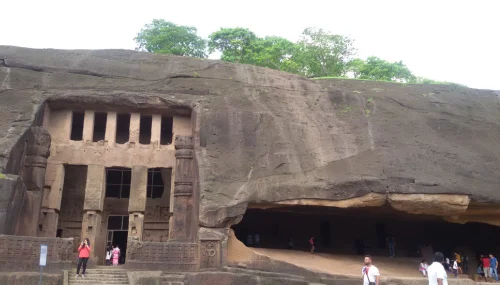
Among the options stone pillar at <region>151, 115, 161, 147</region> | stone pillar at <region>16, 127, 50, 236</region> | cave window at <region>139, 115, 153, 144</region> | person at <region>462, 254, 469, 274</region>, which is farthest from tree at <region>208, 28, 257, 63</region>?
person at <region>462, 254, 469, 274</region>

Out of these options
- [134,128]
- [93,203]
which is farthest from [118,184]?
[93,203]

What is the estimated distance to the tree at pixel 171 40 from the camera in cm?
3203

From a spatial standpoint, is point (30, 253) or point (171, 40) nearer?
point (30, 253)

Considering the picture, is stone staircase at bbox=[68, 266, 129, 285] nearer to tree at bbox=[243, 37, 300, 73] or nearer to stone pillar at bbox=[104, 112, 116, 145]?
stone pillar at bbox=[104, 112, 116, 145]

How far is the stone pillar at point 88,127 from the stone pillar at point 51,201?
4.08 ft

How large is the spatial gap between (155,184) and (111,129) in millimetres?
4758

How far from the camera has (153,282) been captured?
10852mm

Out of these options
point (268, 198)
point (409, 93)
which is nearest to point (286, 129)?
point (268, 198)

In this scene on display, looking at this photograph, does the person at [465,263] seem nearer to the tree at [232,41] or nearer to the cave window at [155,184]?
the cave window at [155,184]

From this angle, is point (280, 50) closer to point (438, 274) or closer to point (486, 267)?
point (486, 267)

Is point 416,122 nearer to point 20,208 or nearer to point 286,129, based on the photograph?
point 286,129

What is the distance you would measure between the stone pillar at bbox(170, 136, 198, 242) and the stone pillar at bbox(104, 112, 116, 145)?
2.48m

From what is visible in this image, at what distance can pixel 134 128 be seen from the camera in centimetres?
1558

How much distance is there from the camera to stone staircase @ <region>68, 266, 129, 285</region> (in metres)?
10.9
